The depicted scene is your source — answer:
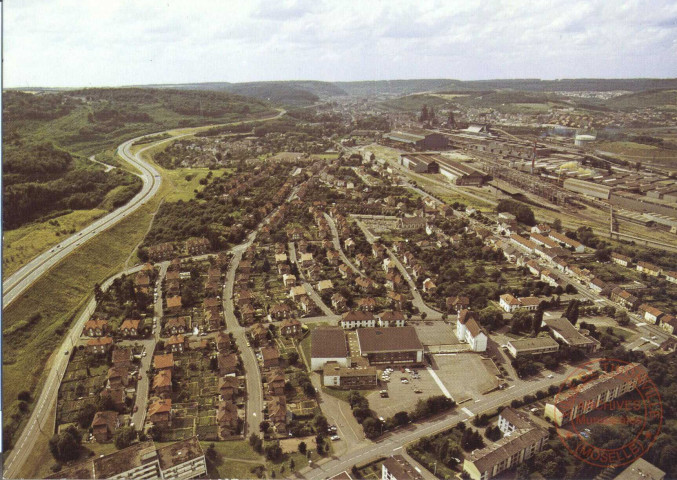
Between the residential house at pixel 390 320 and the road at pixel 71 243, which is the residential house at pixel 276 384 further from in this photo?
the road at pixel 71 243

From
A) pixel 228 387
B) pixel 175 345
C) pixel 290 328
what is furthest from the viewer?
pixel 290 328

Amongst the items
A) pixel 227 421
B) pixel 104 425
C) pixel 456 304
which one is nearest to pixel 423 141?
pixel 456 304

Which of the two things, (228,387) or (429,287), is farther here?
(429,287)

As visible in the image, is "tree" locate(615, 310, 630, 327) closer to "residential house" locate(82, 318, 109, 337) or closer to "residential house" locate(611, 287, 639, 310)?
"residential house" locate(611, 287, 639, 310)

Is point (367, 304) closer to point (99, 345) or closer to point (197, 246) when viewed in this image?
point (99, 345)

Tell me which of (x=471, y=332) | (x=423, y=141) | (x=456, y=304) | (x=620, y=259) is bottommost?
(x=456, y=304)

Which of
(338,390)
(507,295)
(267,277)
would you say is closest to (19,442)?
(338,390)

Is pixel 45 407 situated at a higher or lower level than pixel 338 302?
lower

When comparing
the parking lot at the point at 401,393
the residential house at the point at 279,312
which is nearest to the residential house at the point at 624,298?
the parking lot at the point at 401,393
